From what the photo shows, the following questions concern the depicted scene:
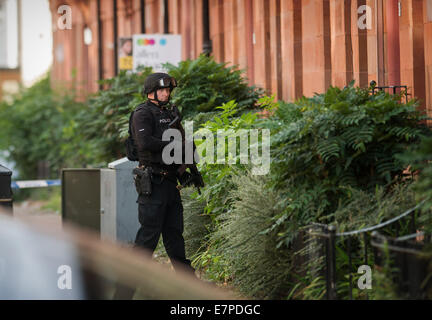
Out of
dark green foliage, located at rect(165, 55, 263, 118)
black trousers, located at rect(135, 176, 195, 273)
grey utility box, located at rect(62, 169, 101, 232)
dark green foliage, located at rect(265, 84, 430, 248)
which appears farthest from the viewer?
dark green foliage, located at rect(165, 55, 263, 118)

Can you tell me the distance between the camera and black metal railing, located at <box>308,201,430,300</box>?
4.50 metres

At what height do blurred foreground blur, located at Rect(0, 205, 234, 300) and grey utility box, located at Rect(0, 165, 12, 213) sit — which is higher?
grey utility box, located at Rect(0, 165, 12, 213)

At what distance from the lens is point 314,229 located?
18.2 feet

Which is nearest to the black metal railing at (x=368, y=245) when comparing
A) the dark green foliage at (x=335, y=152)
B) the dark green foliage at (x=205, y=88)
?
the dark green foliage at (x=335, y=152)

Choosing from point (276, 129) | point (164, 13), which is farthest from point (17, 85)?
point (276, 129)

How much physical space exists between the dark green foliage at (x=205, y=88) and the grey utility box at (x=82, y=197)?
157 cm

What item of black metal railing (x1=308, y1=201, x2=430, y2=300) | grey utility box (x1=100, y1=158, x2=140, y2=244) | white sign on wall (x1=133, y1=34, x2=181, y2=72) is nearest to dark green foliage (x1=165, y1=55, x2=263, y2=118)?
grey utility box (x1=100, y1=158, x2=140, y2=244)

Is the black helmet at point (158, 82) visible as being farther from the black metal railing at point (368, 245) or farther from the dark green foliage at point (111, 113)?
the dark green foliage at point (111, 113)

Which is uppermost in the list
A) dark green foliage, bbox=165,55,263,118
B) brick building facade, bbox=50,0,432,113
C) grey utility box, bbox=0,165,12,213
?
brick building facade, bbox=50,0,432,113

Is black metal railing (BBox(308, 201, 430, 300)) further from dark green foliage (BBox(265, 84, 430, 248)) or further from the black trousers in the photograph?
the black trousers

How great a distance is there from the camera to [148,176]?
6742mm

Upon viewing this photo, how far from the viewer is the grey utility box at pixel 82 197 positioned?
397 inches

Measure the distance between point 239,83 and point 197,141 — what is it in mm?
2947

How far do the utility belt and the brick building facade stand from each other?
154 inches
